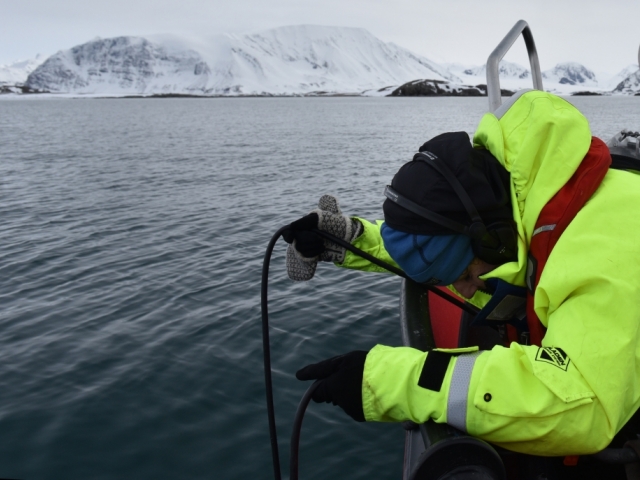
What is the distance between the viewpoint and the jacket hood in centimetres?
199

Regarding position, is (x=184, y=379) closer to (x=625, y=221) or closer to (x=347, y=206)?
(x=625, y=221)

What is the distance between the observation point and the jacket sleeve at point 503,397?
6.05ft

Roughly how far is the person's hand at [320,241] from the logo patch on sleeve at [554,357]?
1625 mm

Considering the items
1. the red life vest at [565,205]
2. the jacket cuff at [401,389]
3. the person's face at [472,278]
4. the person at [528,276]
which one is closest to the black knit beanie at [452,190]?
the person at [528,276]

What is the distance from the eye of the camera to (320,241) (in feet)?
10.9

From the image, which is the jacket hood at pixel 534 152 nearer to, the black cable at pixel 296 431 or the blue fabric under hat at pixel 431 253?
the blue fabric under hat at pixel 431 253

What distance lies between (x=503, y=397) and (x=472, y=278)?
2.19 ft

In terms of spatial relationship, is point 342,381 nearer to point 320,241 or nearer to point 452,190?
point 452,190

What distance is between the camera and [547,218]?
200 centimetres

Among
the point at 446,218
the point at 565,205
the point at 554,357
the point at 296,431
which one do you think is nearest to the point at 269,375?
the point at 296,431

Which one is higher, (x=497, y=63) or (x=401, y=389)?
(x=497, y=63)

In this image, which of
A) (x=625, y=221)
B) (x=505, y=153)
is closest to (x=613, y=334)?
(x=625, y=221)

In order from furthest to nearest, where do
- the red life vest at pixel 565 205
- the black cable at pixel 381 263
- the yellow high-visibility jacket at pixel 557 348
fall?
the black cable at pixel 381 263, the red life vest at pixel 565 205, the yellow high-visibility jacket at pixel 557 348

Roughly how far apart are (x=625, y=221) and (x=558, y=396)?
62cm
